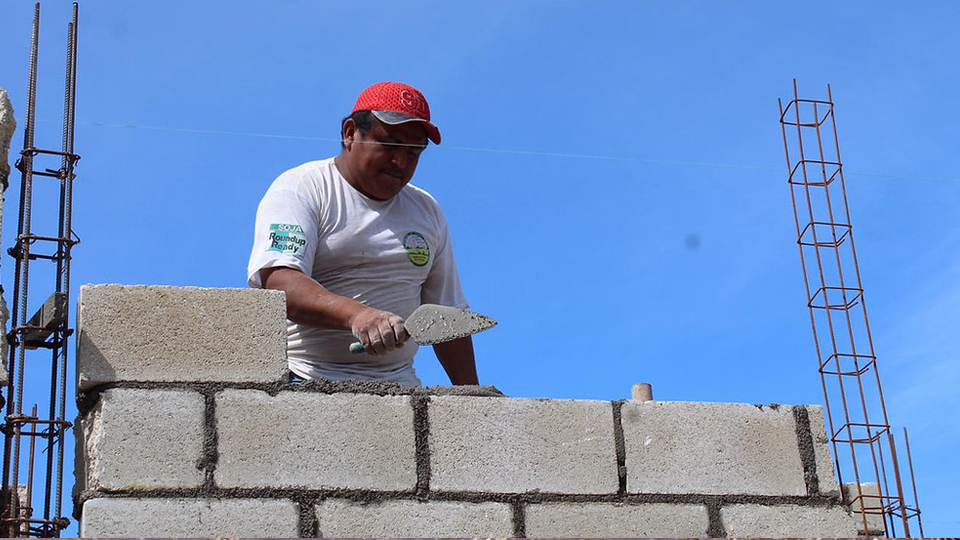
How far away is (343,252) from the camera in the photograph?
4746 mm

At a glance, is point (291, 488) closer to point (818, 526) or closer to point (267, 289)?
point (267, 289)

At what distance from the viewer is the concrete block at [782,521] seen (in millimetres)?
4453

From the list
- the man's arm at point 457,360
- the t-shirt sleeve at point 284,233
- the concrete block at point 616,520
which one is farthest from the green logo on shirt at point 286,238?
the concrete block at point 616,520

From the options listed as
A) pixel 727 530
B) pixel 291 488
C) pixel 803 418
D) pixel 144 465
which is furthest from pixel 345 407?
pixel 803 418

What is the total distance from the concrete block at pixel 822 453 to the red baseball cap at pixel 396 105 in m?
1.74

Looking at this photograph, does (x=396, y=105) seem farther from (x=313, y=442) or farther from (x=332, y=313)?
(x=313, y=442)

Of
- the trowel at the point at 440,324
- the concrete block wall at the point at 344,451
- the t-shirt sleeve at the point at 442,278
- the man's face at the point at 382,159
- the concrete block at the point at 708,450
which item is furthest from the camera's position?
the t-shirt sleeve at the point at 442,278

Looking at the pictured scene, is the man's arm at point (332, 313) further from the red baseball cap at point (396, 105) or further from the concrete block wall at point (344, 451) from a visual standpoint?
the red baseball cap at point (396, 105)

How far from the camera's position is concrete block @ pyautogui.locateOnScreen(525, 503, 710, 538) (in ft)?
13.8

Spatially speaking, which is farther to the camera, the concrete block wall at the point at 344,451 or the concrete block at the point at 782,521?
the concrete block at the point at 782,521

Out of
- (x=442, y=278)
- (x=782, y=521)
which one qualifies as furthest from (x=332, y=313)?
(x=782, y=521)

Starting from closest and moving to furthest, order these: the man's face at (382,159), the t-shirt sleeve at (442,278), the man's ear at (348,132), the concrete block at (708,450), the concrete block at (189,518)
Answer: the concrete block at (189,518) < the concrete block at (708,450) < the man's face at (382,159) < the man's ear at (348,132) < the t-shirt sleeve at (442,278)

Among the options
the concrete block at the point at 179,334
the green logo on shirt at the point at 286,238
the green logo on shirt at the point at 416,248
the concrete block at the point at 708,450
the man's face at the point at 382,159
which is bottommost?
the concrete block at the point at 708,450

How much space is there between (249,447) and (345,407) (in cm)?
33
